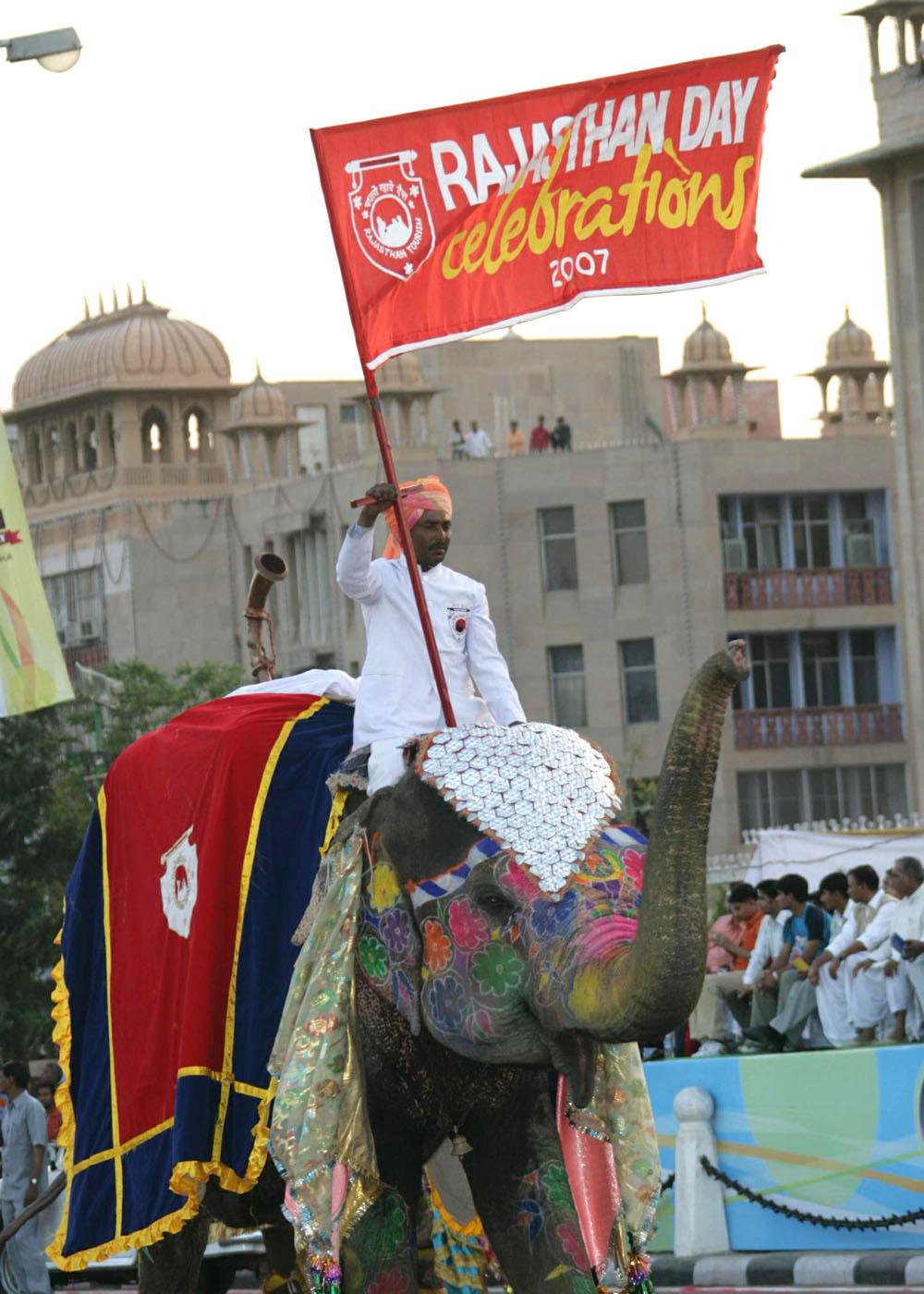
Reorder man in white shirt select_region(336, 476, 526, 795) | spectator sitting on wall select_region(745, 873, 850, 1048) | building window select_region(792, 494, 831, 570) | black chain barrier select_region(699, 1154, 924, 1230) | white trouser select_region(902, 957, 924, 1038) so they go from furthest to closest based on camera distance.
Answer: building window select_region(792, 494, 831, 570) < spectator sitting on wall select_region(745, 873, 850, 1048) < white trouser select_region(902, 957, 924, 1038) < black chain barrier select_region(699, 1154, 924, 1230) < man in white shirt select_region(336, 476, 526, 795)

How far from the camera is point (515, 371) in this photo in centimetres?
7350

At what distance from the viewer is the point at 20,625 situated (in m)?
19.0

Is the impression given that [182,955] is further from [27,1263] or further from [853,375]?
[853,375]

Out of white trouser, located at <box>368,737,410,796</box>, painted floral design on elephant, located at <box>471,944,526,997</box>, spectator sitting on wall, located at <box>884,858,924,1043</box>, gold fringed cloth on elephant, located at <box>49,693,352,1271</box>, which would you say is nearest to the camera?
painted floral design on elephant, located at <box>471,944,526,997</box>

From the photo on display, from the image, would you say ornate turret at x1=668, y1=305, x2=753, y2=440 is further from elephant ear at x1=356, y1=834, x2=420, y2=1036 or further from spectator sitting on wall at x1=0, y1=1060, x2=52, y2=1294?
elephant ear at x1=356, y1=834, x2=420, y2=1036

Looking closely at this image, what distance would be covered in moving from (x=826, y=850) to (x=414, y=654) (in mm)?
16681

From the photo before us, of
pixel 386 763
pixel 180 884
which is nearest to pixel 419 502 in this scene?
pixel 386 763

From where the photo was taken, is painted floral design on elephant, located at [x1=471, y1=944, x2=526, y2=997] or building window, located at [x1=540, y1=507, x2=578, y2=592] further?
building window, located at [x1=540, y1=507, x2=578, y2=592]

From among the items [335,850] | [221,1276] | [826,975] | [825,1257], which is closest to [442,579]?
[335,850]

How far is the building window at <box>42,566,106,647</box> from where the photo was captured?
70.8 meters

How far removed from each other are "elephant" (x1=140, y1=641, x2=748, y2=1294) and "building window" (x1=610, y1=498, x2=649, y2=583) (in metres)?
52.2

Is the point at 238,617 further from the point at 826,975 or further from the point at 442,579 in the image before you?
the point at 442,579

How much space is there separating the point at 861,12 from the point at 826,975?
23786 millimetres

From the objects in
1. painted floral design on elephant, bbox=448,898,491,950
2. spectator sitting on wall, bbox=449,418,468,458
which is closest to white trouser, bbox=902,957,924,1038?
painted floral design on elephant, bbox=448,898,491,950
